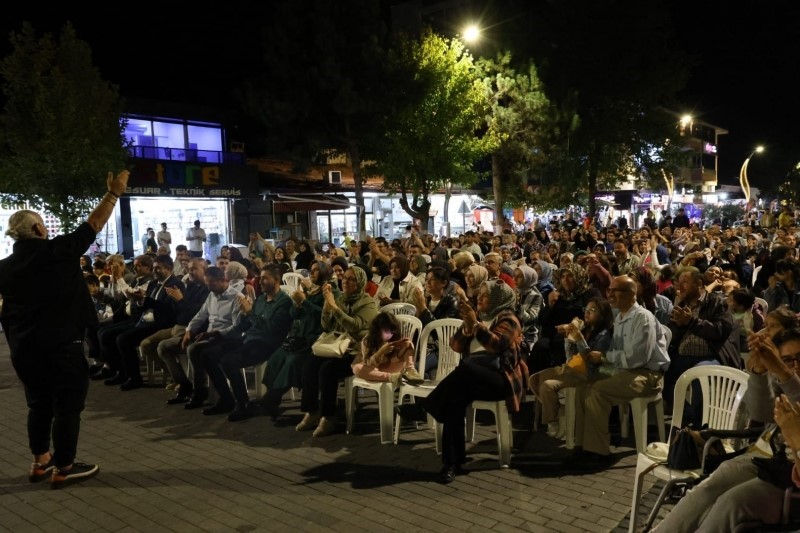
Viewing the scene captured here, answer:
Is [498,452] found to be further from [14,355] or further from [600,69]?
[600,69]

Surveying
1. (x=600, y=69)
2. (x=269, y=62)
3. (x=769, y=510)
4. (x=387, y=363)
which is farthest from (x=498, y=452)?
(x=600, y=69)

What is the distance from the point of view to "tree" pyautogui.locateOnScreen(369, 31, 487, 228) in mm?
20703

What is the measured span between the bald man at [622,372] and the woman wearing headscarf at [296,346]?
9.02ft

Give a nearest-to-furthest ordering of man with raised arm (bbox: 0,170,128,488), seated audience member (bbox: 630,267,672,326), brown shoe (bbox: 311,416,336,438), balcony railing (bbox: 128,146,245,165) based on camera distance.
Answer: man with raised arm (bbox: 0,170,128,488)
brown shoe (bbox: 311,416,336,438)
seated audience member (bbox: 630,267,672,326)
balcony railing (bbox: 128,146,245,165)

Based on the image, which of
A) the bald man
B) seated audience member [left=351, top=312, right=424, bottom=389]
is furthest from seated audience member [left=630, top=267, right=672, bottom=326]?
seated audience member [left=351, top=312, right=424, bottom=389]

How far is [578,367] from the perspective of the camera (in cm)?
520

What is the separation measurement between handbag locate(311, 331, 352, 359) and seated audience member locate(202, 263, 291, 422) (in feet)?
2.32

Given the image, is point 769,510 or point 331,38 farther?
point 331,38

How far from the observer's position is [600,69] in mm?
26188

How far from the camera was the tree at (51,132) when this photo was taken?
619 inches

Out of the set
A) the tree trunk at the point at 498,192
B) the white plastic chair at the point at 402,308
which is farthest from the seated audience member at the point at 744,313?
the tree trunk at the point at 498,192

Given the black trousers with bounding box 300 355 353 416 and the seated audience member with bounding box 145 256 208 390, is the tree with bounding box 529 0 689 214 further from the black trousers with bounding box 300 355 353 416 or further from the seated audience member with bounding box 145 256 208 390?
the black trousers with bounding box 300 355 353 416

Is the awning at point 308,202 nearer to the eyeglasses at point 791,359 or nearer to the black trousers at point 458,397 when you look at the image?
the black trousers at point 458,397

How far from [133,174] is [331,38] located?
775cm
